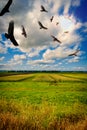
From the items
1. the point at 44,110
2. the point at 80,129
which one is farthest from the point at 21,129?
the point at 44,110

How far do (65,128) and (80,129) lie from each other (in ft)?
2.63

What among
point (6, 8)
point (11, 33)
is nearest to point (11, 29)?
point (11, 33)

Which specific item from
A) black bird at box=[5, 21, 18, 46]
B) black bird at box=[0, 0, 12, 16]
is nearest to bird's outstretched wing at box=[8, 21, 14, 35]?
black bird at box=[5, 21, 18, 46]

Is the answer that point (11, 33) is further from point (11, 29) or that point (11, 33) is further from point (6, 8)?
point (6, 8)

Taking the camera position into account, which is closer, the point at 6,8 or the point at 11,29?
the point at 11,29

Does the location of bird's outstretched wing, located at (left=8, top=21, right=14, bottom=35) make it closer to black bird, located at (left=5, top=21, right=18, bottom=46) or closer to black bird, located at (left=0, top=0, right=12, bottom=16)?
black bird, located at (left=5, top=21, right=18, bottom=46)

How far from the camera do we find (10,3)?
3828 mm

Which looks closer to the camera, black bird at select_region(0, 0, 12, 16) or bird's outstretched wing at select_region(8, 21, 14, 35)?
bird's outstretched wing at select_region(8, 21, 14, 35)

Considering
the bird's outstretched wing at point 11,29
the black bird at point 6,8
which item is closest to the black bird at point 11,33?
the bird's outstretched wing at point 11,29

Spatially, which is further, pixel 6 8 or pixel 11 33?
pixel 6 8

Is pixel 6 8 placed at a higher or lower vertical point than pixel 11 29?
higher

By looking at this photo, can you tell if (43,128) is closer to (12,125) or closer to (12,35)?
(12,125)

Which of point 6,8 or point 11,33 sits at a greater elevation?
point 6,8

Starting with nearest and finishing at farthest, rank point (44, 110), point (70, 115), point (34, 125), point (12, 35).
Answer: point (12, 35)
point (34, 125)
point (44, 110)
point (70, 115)
